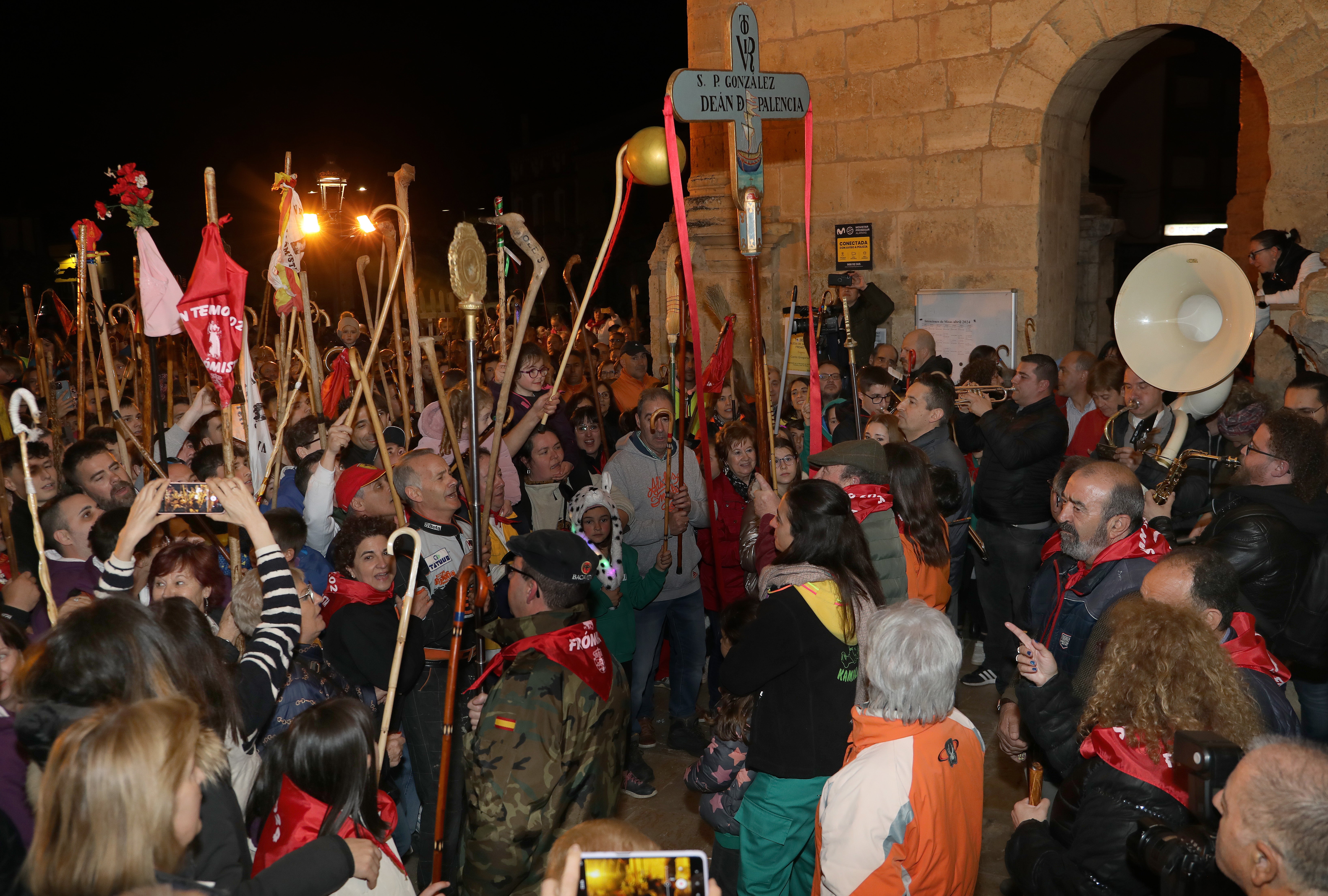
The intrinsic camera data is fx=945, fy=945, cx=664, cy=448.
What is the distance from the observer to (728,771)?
9.85 feet

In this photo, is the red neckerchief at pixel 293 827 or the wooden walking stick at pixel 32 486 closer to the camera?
the red neckerchief at pixel 293 827

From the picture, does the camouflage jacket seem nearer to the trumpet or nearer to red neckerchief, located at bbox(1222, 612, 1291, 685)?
red neckerchief, located at bbox(1222, 612, 1291, 685)

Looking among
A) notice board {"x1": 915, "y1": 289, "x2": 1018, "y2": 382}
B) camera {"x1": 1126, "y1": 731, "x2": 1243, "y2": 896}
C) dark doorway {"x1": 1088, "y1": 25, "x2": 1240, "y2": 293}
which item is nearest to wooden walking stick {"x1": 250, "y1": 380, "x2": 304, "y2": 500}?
camera {"x1": 1126, "y1": 731, "x2": 1243, "y2": 896}

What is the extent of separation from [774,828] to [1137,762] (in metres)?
1.13

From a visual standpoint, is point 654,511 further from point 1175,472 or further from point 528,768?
point 528,768

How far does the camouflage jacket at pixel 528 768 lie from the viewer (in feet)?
7.70

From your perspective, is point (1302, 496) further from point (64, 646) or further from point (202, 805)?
point (64, 646)

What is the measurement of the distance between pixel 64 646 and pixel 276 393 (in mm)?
4562

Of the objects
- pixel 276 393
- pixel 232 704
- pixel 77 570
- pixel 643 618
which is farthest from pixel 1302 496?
pixel 276 393

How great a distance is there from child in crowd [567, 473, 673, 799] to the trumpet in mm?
2310

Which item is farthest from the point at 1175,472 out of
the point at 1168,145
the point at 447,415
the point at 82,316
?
the point at 1168,145

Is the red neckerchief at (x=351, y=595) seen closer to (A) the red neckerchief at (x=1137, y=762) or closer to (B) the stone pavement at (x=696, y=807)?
(B) the stone pavement at (x=696, y=807)

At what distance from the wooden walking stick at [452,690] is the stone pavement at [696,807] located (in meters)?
1.23

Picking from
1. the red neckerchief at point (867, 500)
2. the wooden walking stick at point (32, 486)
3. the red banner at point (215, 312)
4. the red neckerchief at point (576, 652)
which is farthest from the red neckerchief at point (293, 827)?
the red neckerchief at point (867, 500)
